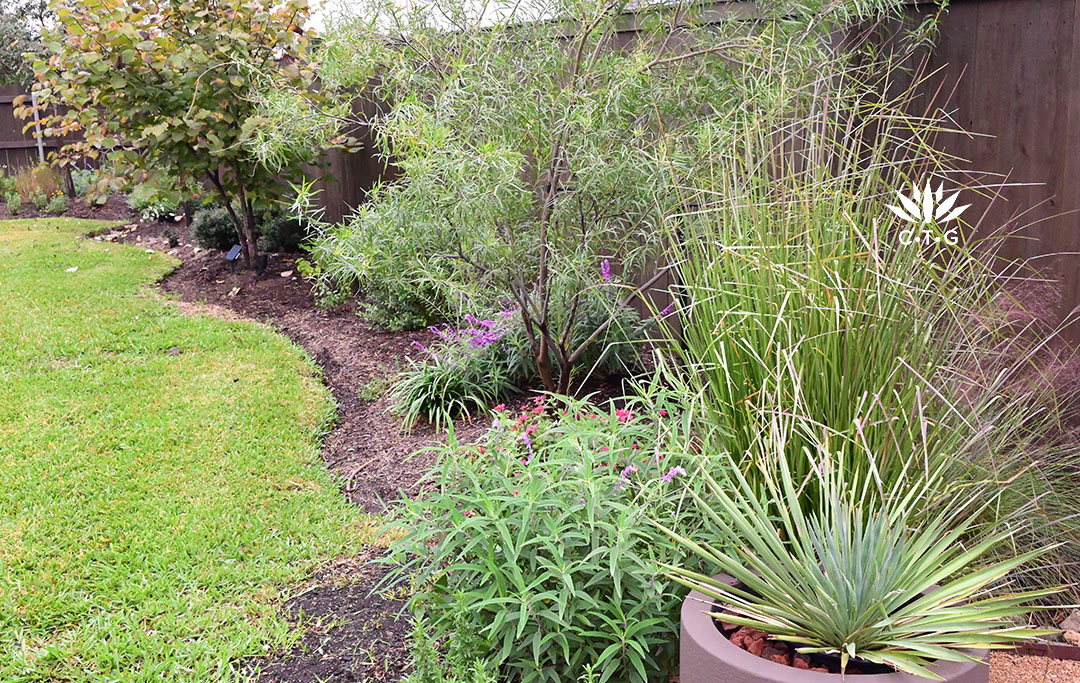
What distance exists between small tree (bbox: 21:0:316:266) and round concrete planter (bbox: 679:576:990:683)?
211 inches

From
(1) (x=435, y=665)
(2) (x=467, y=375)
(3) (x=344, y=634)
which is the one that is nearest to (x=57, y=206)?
(2) (x=467, y=375)

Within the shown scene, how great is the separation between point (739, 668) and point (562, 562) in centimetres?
60

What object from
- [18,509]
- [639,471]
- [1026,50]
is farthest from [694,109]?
[18,509]

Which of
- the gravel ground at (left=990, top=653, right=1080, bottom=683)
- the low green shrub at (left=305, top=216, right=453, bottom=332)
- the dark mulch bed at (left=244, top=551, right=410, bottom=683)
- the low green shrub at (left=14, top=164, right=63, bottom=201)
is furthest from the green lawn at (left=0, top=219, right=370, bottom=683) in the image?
the low green shrub at (left=14, top=164, right=63, bottom=201)

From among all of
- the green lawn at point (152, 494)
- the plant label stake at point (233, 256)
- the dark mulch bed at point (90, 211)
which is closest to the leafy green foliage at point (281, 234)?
the plant label stake at point (233, 256)

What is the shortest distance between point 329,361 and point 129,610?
2.92m

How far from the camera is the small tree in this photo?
A: 264 inches

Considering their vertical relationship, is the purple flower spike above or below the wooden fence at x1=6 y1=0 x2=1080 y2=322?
below

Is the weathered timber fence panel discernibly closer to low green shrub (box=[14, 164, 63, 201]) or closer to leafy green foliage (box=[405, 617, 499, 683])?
leafy green foliage (box=[405, 617, 499, 683])

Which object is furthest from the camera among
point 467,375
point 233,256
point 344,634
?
point 233,256

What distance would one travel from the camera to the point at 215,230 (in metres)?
8.70

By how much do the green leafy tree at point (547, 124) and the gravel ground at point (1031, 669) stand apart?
185 centimetres

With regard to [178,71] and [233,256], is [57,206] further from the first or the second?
[178,71]

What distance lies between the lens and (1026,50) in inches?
132
